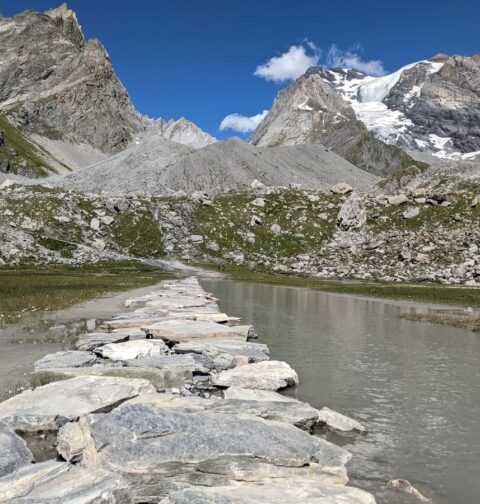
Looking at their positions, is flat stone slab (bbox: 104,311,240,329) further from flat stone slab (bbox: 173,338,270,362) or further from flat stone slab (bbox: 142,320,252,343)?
flat stone slab (bbox: 173,338,270,362)

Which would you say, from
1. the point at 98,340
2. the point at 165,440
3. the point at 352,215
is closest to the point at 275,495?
the point at 165,440

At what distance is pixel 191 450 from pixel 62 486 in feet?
8.59

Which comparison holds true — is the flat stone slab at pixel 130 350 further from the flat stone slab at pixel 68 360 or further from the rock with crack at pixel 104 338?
the rock with crack at pixel 104 338

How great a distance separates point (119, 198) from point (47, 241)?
2736cm

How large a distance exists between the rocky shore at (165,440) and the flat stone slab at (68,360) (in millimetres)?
94

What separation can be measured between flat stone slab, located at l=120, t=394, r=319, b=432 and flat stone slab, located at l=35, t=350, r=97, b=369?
5.11 metres

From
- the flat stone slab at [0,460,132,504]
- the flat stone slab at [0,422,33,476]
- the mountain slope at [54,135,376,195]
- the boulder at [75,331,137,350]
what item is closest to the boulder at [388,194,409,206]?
the mountain slope at [54,135,376,195]

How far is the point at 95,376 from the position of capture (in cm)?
1513

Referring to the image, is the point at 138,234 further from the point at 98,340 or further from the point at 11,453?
the point at 11,453

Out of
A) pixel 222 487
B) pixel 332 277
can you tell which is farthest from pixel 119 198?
pixel 222 487

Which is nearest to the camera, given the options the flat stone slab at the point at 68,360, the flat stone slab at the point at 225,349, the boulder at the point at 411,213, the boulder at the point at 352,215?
the flat stone slab at the point at 68,360

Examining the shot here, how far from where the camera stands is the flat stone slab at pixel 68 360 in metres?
17.5

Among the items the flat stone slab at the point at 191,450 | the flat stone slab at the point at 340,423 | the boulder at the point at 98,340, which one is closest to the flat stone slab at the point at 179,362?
the boulder at the point at 98,340

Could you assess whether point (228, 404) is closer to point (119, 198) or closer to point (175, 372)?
point (175, 372)
